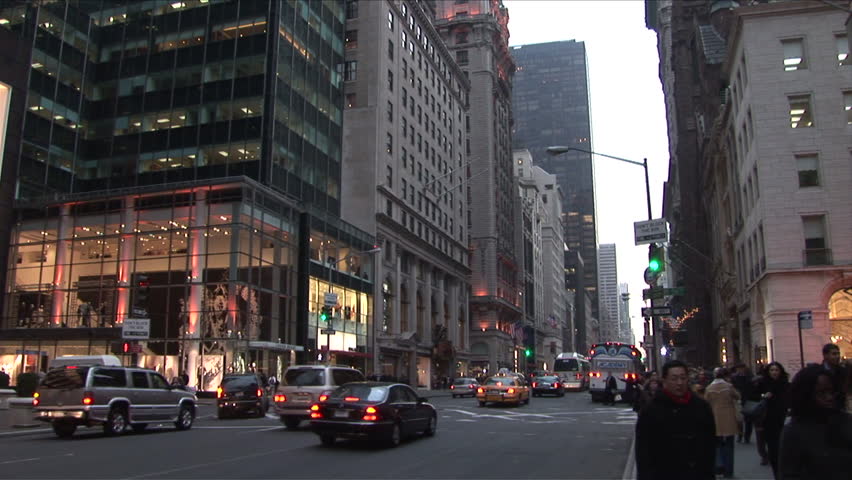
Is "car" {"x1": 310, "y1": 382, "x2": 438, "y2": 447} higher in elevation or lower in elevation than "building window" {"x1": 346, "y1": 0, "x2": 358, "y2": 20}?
lower

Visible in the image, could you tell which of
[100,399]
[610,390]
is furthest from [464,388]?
[100,399]

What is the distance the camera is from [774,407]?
10.6 metres

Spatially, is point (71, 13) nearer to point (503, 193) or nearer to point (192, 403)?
point (192, 403)

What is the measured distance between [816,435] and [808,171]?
34.3m

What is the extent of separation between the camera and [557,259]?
174 meters

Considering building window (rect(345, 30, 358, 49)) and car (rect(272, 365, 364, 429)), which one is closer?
car (rect(272, 365, 364, 429))

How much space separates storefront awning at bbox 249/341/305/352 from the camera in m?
43.2

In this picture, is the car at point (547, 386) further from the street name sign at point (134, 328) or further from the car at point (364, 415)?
the car at point (364, 415)

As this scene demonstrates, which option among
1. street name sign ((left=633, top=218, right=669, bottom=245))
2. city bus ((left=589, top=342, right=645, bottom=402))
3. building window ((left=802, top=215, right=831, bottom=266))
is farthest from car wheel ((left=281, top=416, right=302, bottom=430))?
building window ((left=802, top=215, right=831, bottom=266))

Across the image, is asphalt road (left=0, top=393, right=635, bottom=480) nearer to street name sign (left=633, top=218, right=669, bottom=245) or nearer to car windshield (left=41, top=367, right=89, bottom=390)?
car windshield (left=41, top=367, right=89, bottom=390)

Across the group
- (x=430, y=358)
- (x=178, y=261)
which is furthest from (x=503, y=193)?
(x=178, y=261)

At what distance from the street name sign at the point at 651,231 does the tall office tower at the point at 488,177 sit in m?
78.3

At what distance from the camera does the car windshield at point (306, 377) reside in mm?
21453

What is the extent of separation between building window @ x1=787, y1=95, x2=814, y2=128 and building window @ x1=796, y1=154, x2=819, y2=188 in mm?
1678
